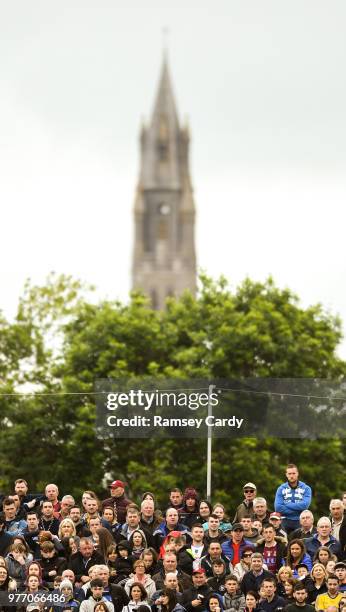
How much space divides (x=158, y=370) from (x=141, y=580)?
83.0 feet

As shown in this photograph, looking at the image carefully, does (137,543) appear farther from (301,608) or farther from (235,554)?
(301,608)

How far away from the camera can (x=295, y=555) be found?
74.2 ft

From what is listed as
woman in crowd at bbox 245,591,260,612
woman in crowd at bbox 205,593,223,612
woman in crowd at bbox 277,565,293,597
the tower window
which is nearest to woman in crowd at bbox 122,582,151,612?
woman in crowd at bbox 205,593,223,612

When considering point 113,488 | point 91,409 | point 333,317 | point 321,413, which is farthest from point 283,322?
point 113,488

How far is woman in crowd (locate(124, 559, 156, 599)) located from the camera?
22.3m

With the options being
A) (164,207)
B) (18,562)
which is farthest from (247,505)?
(164,207)

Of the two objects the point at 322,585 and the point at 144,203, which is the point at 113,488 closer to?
the point at 322,585

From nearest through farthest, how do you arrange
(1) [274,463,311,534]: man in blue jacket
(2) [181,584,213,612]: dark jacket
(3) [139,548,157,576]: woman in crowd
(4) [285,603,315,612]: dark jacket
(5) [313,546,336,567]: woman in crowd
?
1. (4) [285,603,315,612]: dark jacket
2. (2) [181,584,213,612]: dark jacket
3. (5) [313,546,336,567]: woman in crowd
4. (3) [139,548,157,576]: woman in crowd
5. (1) [274,463,311,534]: man in blue jacket

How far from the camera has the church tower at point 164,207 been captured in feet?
471

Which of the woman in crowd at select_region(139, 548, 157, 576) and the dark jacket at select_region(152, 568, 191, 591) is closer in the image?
the dark jacket at select_region(152, 568, 191, 591)

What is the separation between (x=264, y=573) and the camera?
73.4ft

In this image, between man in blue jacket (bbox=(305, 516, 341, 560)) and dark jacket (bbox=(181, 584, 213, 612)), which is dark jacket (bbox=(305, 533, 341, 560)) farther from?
dark jacket (bbox=(181, 584, 213, 612))

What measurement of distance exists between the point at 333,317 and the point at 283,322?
8.50ft

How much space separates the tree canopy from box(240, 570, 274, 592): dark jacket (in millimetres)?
18499
